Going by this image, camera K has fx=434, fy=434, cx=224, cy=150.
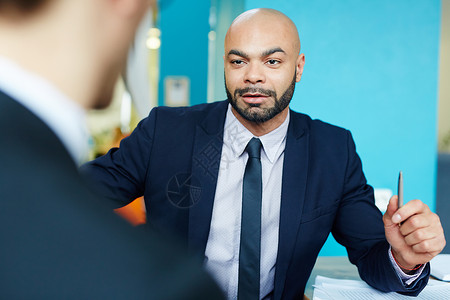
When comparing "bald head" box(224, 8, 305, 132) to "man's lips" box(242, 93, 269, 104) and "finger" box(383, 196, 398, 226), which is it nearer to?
"man's lips" box(242, 93, 269, 104)

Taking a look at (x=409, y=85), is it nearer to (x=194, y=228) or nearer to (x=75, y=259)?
(x=194, y=228)

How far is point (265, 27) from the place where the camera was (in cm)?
135

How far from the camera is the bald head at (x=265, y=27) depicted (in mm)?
1346

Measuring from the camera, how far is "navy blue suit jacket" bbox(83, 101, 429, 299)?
1.25 m

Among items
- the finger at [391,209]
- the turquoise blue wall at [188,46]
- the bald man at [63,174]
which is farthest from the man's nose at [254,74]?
the turquoise blue wall at [188,46]

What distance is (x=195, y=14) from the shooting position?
5.33 meters

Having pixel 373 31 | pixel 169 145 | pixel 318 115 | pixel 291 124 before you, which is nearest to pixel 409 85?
pixel 373 31

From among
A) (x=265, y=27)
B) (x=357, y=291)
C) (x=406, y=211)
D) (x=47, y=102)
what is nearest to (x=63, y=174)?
(x=47, y=102)

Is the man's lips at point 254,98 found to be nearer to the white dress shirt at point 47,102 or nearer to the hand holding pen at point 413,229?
the hand holding pen at point 413,229

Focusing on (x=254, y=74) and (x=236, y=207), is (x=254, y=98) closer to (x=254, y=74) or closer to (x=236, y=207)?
(x=254, y=74)

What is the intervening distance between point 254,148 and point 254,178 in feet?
0.31

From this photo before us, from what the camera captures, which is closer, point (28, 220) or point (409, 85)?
point (28, 220)

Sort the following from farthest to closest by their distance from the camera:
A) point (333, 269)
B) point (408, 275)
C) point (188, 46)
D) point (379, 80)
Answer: point (188, 46) < point (379, 80) < point (333, 269) < point (408, 275)

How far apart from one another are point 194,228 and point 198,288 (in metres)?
1.02
